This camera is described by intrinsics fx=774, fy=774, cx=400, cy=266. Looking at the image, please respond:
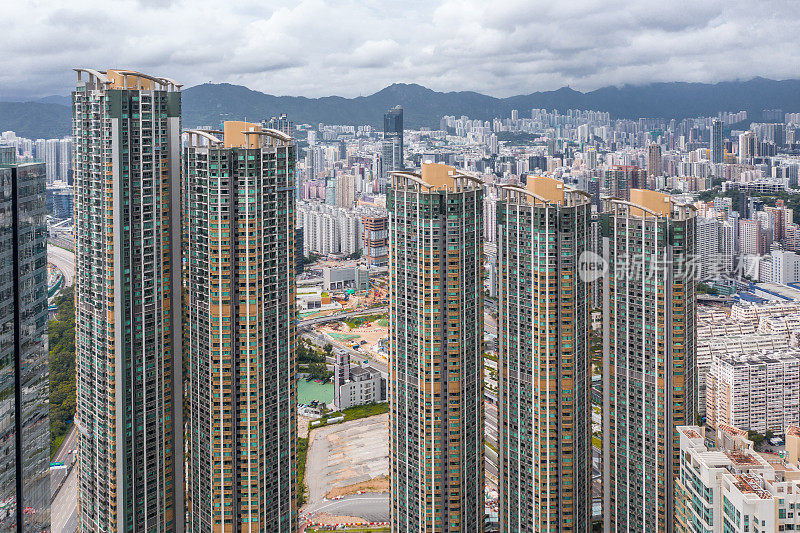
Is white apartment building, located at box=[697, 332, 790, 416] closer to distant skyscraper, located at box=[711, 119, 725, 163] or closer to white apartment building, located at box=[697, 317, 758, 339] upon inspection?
white apartment building, located at box=[697, 317, 758, 339]

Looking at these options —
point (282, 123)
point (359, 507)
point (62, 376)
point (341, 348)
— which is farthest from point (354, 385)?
point (282, 123)

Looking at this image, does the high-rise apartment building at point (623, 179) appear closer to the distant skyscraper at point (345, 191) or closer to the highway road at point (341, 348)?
the highway road at point (341, 348)

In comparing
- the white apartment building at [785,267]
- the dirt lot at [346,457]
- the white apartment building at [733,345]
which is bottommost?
the dirt lot at [346,457]

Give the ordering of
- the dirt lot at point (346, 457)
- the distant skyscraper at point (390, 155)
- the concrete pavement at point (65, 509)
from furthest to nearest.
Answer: the distant skyscraper at point (390, 155) < the dirt lot at point (346, 457) < the concrete pavement at point (65, 509)

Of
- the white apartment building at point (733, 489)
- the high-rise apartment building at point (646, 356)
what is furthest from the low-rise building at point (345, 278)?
the white apartment building at point (733, 489)

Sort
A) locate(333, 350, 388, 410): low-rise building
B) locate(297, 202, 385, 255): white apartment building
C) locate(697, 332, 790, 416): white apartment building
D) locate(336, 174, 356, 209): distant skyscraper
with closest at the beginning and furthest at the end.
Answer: locate(697, 332, 790, 416): white apartment building, locate(333, 350, 388, 410): low-rise building, locate(297, 202, 385, 255): white apartment building, locate(336, 174, 356, 209): distant skyscraper

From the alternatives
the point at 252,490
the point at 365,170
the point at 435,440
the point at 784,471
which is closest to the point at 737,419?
the point at 435,440

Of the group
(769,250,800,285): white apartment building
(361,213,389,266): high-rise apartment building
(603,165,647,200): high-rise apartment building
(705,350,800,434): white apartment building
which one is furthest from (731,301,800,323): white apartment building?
(361,213,389,266): high-rise apartment building
